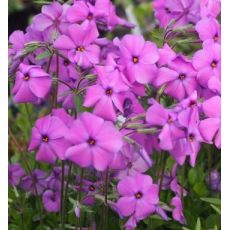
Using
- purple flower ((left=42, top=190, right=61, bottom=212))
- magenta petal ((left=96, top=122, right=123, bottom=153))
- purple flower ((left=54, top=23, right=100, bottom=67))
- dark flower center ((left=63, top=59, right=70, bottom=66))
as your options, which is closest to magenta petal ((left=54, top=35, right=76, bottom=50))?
purple flower ((left=54, top=23, right=100, bottom=67))

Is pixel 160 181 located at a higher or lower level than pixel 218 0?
lower

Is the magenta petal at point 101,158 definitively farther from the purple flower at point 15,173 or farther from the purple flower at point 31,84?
the purple flower at point 15,173

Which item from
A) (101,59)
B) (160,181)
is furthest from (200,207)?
(101,59)

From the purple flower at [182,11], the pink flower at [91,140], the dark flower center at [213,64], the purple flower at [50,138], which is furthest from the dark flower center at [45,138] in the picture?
the purple flower at [182,11]

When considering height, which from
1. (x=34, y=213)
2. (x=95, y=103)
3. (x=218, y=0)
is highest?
(x=218, y=0)

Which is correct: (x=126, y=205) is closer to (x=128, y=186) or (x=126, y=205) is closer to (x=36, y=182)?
(x=128, y=186)

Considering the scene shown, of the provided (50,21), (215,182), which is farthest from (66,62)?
(215,182)

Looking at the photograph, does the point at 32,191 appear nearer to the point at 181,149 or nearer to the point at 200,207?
the point at 200,207
